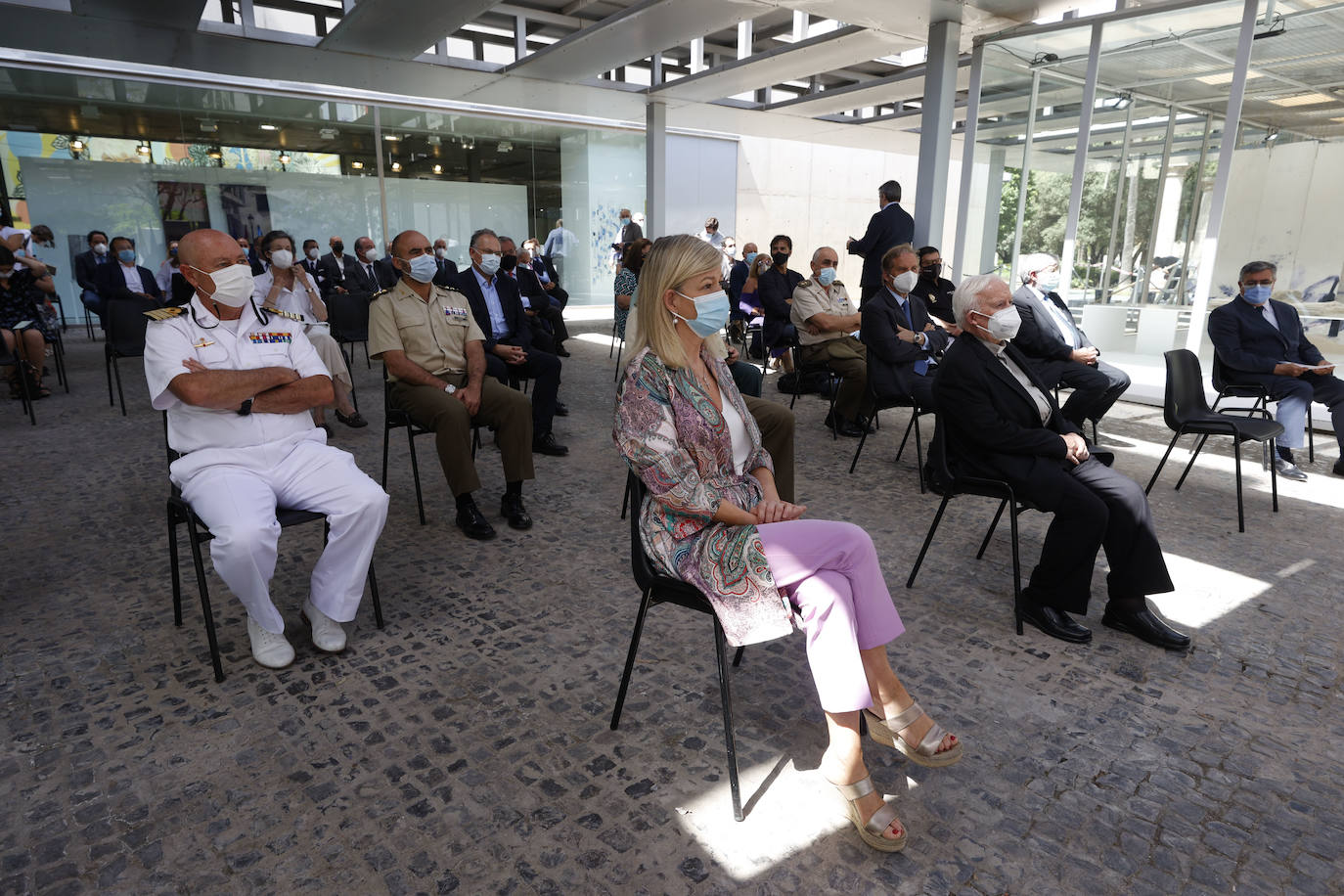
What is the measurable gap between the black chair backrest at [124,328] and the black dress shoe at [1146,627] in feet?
23.2

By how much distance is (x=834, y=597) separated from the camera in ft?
6.42

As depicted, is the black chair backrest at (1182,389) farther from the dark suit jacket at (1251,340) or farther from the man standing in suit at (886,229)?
the man standing in suit at (886,229)

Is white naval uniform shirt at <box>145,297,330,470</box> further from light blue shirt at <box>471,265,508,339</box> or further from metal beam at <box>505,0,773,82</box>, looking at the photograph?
metal beam at <box>505,0,773,82</box>

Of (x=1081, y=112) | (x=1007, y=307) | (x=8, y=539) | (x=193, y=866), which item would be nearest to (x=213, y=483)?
(x=193, y=866)

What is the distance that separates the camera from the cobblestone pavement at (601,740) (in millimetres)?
1888

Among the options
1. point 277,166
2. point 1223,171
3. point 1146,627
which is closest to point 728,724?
point 1146,627

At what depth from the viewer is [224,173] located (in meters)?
12.6

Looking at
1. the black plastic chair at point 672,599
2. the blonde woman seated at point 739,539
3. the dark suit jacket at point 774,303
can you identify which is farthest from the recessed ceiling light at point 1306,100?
the black plastic chair at point 672,599

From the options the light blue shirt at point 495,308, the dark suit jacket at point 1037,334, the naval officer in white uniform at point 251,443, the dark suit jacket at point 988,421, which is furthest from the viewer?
the light blue shirt at point 495,308

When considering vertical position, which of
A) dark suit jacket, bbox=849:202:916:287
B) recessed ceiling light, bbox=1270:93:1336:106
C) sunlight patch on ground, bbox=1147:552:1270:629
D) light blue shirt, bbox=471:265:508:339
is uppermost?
recessed ceiling light, bbox=1270:93:1336:106

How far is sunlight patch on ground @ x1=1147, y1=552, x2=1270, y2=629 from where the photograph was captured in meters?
3.22

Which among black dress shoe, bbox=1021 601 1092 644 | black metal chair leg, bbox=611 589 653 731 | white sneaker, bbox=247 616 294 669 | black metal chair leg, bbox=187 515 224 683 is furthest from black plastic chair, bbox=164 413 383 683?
black dress shoe, bbox=1021 601 1092 644

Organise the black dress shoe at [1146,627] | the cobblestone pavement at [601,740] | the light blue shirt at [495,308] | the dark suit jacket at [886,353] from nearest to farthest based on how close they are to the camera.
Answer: the cobblestone pavement at [601,740] < the black dress shoe at [1146,627] < the dark suit jacket at [886,353] < the light blue shirt at [495,308]

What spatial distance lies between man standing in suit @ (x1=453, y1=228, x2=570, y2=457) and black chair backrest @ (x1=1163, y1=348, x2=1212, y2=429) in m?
3.80
